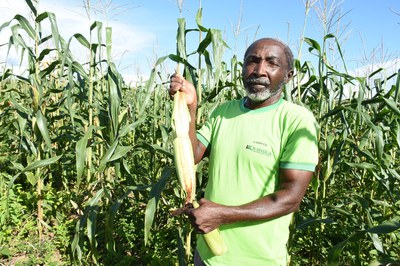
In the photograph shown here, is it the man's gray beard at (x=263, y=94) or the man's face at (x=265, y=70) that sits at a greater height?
the man's face at (x=265, y=70)

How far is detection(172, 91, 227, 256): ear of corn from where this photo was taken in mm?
1507

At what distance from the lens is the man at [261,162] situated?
5.30 ft

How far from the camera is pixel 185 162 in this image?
151 centimetres

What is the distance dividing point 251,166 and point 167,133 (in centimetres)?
172

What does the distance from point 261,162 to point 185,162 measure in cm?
41

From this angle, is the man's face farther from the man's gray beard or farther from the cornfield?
the cornfield

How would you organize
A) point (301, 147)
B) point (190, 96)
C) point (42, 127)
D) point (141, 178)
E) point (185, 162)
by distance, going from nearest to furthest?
1. point (185, 162)
2. point (301, 147)
3. point (190, 96)
4. point (42, 127)
5. point (141, 178)

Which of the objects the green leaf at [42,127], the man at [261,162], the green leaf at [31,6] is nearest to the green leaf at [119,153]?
the green leaf at [42,127]

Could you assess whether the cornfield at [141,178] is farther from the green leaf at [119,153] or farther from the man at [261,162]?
the man at [261,162]

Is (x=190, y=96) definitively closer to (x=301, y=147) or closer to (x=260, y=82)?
(x=260, y=82)

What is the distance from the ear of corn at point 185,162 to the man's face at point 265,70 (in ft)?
A: 1.24

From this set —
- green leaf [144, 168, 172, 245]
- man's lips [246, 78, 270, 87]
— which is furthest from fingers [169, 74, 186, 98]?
green leaf [144, 168, 172, 245]

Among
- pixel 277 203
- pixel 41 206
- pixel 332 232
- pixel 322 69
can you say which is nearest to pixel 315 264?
pixel 332 232

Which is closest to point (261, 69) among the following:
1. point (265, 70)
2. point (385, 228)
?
point (265, 70)
